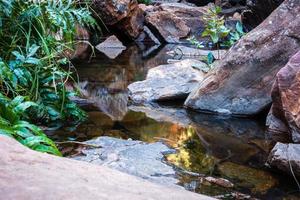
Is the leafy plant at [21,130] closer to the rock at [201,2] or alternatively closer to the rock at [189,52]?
the rock at [189,52]

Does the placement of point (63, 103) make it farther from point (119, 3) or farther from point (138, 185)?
point (119, 3)

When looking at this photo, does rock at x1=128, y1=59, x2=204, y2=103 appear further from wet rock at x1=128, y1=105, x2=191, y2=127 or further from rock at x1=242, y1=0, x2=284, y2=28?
rock at x1=242, y1=0, x2=284, y2=28

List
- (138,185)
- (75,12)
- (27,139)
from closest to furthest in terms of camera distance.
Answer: (138,185) → (27,139) → (75,12)

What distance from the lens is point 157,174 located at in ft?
8.05

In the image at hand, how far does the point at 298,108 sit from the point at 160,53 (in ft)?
18.7

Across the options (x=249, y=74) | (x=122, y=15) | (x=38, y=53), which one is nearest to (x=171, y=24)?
(x=122, y=15)

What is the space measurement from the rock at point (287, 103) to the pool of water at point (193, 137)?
138 mm

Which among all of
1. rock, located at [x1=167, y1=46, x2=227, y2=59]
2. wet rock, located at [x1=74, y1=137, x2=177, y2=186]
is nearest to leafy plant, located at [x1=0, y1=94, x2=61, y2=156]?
wet rock, located at [x1=74, y1=137, x2=177, y2=186]

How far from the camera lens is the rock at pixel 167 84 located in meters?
4.49

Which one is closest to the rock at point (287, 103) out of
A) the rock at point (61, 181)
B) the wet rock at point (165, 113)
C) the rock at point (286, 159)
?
the rock at point (286, 159)

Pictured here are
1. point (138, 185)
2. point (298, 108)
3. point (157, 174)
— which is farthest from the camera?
point (298, 108)

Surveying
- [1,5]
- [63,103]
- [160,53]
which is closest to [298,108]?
[63,103]

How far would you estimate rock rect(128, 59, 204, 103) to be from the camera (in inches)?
177

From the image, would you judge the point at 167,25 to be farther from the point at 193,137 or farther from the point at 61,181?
the point at 61,181
